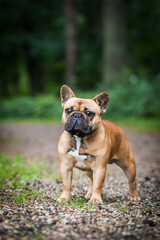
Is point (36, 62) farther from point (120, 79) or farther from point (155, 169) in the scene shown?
point (155, 169)

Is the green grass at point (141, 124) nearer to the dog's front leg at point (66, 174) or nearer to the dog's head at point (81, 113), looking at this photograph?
the dog's head at point (81, 113)

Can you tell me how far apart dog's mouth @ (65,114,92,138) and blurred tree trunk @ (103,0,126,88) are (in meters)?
15.9

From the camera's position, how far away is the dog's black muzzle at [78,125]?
4179 mm

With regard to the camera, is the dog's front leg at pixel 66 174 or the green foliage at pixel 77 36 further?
the green foliage at pixel 77 36

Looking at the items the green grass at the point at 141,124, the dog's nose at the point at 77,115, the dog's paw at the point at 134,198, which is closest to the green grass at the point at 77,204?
the dog's paw at the point at 134,198

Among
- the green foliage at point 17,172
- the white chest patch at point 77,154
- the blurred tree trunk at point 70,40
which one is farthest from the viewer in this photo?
the blurred tree trunk at point 70,40

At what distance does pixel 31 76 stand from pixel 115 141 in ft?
84.3

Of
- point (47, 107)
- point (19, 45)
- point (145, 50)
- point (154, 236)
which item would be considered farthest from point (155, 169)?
point (19, 45)

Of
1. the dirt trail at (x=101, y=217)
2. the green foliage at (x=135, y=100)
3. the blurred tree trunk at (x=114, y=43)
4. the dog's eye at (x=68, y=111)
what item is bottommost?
the dirt trail at (x=101, y=217)

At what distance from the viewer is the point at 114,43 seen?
65.9 feet

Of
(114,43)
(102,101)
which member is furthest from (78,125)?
(114,43)

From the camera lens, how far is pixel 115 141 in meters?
4.82

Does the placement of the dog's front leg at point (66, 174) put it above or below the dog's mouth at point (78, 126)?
below

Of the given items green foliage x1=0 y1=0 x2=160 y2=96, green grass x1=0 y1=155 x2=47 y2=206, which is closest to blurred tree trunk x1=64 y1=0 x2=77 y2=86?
green foliage x1=0 y1=0 x2=160 y2=96
